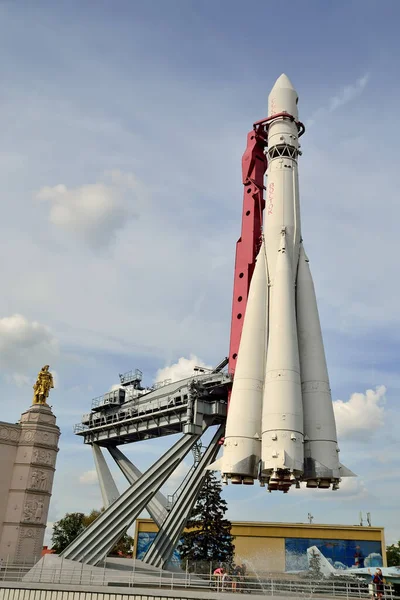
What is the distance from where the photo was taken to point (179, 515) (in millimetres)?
29578

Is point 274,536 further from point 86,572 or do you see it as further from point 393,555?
point 393,555

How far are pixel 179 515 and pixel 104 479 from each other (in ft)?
29.8

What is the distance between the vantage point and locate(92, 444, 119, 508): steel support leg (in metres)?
36.1

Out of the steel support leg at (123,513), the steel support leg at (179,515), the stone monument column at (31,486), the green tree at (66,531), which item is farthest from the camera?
the green tree at (66,531)

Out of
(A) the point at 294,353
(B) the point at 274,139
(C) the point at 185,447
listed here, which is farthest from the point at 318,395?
(B) the point at 274,139

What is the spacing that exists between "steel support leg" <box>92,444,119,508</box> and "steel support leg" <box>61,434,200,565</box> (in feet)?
21.1

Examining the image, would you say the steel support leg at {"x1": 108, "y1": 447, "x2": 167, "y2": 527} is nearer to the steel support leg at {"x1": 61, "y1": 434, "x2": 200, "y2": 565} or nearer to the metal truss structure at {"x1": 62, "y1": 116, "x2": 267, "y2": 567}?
the metal truss structure at {"x1": 62, "y1": 116, "x2": 267, "y2": 567}

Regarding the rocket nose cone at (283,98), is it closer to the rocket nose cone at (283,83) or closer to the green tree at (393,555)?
the rocket nose cone at (283,83)

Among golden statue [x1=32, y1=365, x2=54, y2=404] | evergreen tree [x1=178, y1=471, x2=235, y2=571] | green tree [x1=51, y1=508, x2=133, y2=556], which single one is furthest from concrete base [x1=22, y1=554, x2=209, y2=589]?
green tree [x1=51, y1=508, x2=133, y2=556]

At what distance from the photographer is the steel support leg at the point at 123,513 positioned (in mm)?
28266

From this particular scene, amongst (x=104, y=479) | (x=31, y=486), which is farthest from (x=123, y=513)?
(x=31, y=486)

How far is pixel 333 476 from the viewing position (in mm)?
22406

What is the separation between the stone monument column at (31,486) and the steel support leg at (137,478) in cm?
406

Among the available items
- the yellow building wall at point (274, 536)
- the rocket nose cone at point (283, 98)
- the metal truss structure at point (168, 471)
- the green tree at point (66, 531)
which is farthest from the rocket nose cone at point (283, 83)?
the green tree at point (66, 531)
